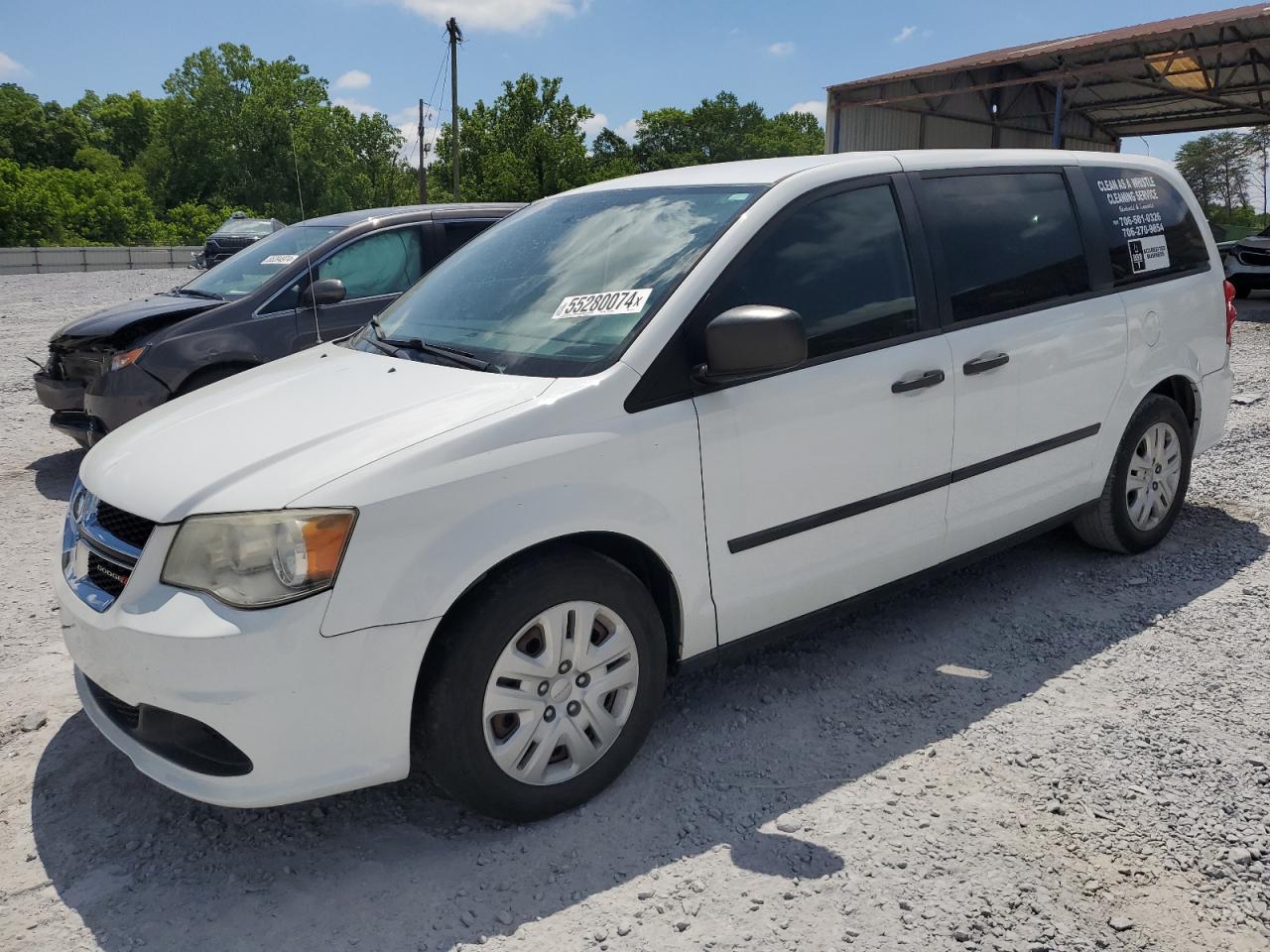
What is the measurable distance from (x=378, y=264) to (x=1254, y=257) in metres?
14.6

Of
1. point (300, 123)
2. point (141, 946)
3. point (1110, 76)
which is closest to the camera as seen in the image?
point (141, 946)

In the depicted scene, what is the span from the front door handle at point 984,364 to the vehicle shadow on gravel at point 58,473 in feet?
17.0

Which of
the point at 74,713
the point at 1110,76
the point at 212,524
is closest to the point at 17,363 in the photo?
the point at 74,713

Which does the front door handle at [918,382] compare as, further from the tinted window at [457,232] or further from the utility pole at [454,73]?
the utility pole at [454,73]

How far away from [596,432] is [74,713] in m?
2.15

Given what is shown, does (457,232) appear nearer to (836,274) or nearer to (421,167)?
(836,274)

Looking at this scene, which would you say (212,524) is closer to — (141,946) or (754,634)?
(141,946)

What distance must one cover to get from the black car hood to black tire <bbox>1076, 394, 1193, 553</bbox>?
523 centimetres

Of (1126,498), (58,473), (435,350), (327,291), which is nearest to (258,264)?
(327,291)

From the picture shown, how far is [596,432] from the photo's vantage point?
2832 millimetres

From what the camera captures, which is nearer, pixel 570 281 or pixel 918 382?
pixel 570 281

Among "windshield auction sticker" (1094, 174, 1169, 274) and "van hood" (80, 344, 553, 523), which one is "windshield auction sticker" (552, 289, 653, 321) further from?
"windshield auction sticker" (1094, 174, 1169, 274)

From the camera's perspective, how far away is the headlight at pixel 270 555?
2.46 metres

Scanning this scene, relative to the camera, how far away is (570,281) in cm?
337
